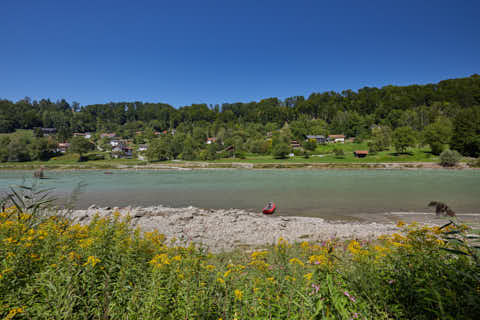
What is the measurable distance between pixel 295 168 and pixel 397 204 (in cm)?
4117

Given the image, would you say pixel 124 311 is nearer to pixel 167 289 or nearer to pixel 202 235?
pixel 167 289

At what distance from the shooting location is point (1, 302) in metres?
2.44

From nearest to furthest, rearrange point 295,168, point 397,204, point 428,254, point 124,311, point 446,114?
point 124,311, point 428,254, point 397,204, point 295,168, point 446,114

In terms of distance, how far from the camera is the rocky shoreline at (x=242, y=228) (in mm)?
10812

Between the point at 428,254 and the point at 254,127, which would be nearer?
the point at 428,254

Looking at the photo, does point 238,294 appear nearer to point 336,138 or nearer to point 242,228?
point 242,228

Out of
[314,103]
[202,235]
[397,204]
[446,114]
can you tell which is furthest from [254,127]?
[202,235]

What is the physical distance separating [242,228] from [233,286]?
392 inches

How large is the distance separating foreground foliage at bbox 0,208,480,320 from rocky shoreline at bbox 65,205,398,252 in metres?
6.30

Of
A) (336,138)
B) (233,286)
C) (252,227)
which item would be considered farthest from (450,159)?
(233,286)

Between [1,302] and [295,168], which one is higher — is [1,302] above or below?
above

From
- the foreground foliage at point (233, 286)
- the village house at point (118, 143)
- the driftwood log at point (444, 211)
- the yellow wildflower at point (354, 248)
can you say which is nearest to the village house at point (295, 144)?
the village house at point (118, 143)

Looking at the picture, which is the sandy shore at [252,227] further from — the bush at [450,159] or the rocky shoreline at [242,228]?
the bush at [450,159]

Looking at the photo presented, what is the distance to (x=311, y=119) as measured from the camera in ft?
461
